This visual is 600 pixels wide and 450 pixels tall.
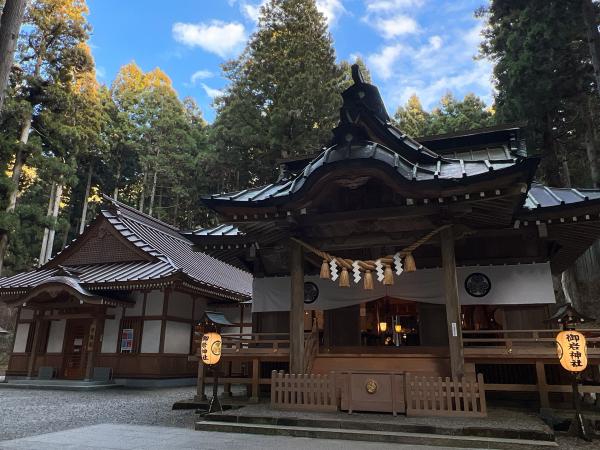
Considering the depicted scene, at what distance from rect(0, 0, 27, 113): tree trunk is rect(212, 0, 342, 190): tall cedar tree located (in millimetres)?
17230

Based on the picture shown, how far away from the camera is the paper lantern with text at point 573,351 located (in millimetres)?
6691

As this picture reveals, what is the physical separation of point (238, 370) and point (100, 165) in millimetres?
21901

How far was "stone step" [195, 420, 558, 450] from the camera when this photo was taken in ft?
19.3

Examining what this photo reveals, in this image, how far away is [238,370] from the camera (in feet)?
55.6

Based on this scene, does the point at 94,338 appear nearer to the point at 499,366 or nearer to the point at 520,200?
the point at 499,366

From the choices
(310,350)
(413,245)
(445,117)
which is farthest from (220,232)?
(445,117)

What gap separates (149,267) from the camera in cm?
1578

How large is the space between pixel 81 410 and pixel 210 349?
3.90 metres

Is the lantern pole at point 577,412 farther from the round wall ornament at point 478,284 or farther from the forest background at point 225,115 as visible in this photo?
the forest background at point 225,115

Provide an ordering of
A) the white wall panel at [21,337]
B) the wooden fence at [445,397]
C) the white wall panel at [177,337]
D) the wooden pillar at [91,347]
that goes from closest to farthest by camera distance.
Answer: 1. the wooden fence at [445,397]
2. the wooden pillar at [91,347]
3. the white wall panel at [177,337]
4. the white wall panel at [21,337]

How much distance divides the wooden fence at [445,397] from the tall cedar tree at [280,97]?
56.6 ft

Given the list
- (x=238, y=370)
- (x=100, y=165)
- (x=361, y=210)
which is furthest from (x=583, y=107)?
(x=100, y=165)

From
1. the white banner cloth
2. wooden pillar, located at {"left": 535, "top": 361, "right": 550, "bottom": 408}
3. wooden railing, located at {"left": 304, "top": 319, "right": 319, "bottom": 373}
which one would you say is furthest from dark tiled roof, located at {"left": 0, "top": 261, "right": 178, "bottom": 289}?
wooden pillar, located at {"left": 535, "top": 361, "right": 550, "bottom": 408}

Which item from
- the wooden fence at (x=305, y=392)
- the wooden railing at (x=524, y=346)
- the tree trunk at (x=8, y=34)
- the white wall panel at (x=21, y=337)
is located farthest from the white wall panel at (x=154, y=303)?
the wooden railing at (x=524, y=346)
